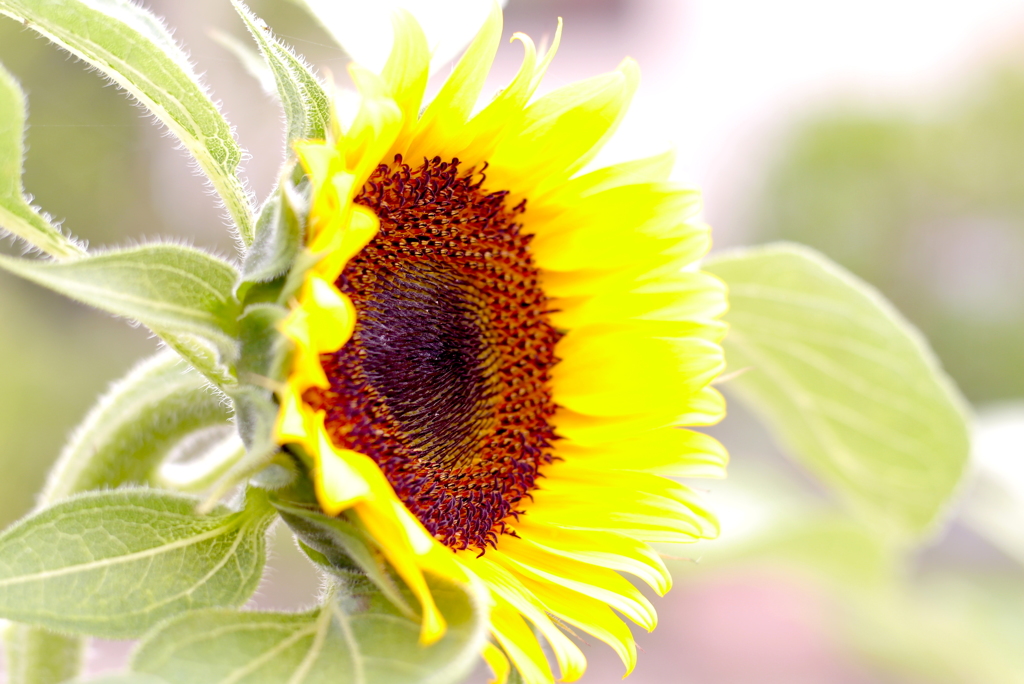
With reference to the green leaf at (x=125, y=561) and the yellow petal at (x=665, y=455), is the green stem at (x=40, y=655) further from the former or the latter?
the yellow petal at (x=665, y=455)

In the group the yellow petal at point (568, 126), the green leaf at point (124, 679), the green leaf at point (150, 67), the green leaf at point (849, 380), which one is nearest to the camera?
the green leaf at point (124, 679)

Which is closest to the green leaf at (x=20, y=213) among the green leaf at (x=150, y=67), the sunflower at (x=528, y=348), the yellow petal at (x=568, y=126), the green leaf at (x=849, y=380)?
the green leaf at (x=150, y=67)

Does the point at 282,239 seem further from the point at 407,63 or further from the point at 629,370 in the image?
the point at 629,370

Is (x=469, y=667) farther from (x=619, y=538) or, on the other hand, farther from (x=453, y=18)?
(x=453, y=18)

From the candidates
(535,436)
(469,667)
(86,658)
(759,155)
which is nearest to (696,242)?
(535,436)


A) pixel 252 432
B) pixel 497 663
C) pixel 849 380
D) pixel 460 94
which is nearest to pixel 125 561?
pixel 252 432

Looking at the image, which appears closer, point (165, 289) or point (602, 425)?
point (165, 289)
